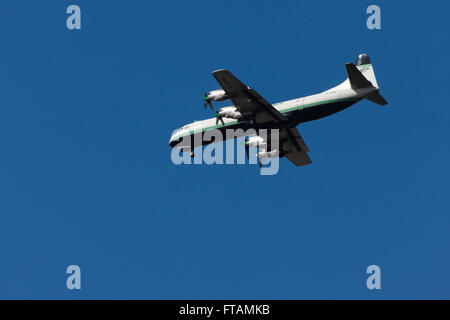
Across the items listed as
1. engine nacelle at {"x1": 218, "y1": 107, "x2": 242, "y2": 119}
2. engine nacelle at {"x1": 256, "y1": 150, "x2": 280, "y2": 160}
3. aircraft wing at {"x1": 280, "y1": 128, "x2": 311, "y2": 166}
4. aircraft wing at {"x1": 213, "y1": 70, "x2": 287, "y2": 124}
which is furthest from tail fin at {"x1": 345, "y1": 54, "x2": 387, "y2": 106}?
engine nacelle at {"x1": 256, "y1": 150, "x2": 280, "y2": 160}

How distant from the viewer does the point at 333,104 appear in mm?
49094

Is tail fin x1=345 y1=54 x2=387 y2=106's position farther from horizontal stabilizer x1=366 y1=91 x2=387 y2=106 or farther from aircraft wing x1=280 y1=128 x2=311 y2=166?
aircraft wing x1=280 y1=128 x2=311 y2=166

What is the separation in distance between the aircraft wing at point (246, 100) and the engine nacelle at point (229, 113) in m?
0.48

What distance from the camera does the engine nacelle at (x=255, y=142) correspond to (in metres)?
55.0

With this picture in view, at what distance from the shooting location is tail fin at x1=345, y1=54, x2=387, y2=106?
47.3 meters

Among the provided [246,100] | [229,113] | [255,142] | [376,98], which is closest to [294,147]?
[255,142]

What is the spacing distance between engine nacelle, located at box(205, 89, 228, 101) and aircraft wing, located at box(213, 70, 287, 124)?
1.59ft

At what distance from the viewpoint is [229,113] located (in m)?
51.1

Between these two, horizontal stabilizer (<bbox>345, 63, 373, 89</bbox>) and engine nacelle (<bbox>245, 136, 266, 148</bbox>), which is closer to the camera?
horizontal stabilizer (<bbox>345, 63, 373, 89</bbox>)

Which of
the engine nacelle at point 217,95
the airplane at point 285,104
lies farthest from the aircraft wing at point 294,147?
the engine nacelle at point 217,95
